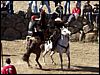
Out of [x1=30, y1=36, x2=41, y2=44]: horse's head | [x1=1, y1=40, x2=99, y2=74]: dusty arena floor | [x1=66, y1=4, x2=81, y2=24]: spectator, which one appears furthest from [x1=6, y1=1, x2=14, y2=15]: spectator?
[x1=30, y1=36, x2=41, y2=44]: horse's head

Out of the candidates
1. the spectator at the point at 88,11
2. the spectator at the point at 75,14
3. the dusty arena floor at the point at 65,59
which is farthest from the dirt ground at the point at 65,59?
the spectator at the point at 88,11

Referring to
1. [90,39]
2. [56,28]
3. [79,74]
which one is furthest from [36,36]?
[90,39]

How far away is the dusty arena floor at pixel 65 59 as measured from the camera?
19.3m

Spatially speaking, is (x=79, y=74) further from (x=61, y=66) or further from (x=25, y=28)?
(x=25, y=28)

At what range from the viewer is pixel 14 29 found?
93.1 feet

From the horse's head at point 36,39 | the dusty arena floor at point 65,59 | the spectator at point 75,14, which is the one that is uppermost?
the spectator at point 75,14

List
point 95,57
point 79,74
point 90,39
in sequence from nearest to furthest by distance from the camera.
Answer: point 79,74, point 95,57, point 90,39

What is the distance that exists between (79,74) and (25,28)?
10.1 metres

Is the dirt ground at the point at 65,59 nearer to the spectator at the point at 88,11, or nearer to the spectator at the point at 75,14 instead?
the spectator at the point at 75,14

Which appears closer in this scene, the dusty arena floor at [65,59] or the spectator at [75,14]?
the dusty arena floor at [65,59]

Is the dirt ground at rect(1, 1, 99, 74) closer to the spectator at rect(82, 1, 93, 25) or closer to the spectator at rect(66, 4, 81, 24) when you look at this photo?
the spectator at rect(66, 4, 81, 24)

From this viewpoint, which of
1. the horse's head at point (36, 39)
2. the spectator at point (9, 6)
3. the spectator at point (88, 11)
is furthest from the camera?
the spectator at point (9, 6)

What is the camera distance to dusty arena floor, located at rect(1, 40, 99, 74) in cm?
1934

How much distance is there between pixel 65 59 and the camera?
22109mm
